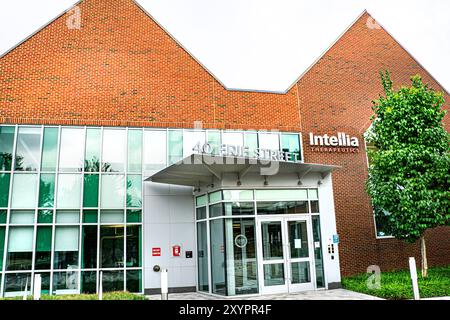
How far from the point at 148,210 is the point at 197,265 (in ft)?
8.28

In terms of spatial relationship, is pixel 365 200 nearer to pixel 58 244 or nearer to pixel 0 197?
pixel 58 244

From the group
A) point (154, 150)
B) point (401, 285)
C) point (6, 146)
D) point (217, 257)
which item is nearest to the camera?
point (401, 285)

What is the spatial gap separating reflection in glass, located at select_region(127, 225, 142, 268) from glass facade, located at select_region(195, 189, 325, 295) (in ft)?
6.61

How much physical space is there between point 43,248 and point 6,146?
3.52m

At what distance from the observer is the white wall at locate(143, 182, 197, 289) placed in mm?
13781

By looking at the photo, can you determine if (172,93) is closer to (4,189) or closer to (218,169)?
(218,169)

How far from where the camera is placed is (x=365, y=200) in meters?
16.0

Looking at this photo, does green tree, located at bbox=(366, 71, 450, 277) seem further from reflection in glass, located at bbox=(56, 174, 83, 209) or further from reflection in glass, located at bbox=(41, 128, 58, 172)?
reflection in glass, located at bbox=(41, 128, 58, 172)

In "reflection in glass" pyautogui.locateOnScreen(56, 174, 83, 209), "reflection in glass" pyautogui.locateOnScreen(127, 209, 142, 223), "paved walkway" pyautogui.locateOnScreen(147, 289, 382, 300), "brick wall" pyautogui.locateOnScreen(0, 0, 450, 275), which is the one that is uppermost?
"brick wall" pyautogui.locateOnScreen(0, 0, 450, 275)

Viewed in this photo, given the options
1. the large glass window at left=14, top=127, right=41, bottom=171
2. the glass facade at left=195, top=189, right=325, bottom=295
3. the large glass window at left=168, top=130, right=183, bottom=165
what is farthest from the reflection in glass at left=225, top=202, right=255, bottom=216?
the large glass window at left=14, top=127, right=41, bottom=171

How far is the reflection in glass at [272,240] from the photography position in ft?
41.8

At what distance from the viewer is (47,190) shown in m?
13.3

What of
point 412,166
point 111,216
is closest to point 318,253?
point 412,166

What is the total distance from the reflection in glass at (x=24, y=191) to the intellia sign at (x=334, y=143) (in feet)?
32.8
